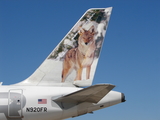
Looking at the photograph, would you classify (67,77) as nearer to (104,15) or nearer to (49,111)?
(49,111)

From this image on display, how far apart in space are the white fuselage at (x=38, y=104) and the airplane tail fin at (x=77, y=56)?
1.01 metres

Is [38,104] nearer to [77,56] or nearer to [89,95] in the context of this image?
[89,95]

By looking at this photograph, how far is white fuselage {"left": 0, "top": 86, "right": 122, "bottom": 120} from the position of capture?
15078 mm

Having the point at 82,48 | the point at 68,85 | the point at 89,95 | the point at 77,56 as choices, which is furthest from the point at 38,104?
the point at 82,48

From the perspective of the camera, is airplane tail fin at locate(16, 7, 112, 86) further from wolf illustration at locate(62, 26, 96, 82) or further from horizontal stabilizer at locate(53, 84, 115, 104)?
horizontal stabilizer at locate(53, 84, 115, 104)

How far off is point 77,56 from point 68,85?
1.63 meters

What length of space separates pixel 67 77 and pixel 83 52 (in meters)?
1.61

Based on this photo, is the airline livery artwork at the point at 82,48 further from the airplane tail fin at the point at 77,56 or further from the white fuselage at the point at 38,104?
the white fuselage at the point at 38,104

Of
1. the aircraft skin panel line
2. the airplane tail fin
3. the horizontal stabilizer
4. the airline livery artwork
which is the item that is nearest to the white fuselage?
the aircraft skin panel line

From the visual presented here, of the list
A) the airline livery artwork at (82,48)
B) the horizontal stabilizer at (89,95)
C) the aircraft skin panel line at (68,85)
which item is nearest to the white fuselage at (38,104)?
the aircraft skin panel line at (68,85)

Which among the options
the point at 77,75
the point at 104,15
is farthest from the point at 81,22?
the point at 77,75

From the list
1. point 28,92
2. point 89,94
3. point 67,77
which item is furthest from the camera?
point 67,77

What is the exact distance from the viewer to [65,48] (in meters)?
17.7

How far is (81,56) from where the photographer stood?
58.1ft
